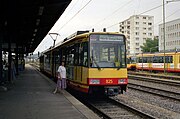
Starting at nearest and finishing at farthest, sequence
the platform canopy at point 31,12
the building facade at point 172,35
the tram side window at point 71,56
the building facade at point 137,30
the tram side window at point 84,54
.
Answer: the tram side window at point 84,54, the tram side window at point 71,56, the platform canopy at point 31,12, the building facade at point 172,35, the building facade at point 137,30

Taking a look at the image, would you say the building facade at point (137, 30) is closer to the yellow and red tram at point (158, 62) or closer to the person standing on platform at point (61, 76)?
the yellow and red tram at point (158, 62)

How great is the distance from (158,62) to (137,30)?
8454 cm

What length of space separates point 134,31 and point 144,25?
20.8ft

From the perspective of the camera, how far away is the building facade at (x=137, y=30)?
399ft

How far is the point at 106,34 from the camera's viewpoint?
12.6 m

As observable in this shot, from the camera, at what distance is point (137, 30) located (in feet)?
404

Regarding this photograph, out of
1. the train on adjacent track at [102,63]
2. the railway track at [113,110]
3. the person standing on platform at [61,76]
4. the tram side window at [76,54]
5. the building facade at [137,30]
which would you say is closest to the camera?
the railway track at [113,110]

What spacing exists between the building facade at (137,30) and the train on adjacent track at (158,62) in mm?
72302

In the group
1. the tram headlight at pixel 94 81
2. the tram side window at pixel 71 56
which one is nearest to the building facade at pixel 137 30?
the tram side window at pixel 71 56

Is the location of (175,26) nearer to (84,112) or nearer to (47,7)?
(47,7)

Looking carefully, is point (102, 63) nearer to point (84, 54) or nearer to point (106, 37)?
point (84, 54)

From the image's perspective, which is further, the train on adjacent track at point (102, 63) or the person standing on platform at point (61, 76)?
the person standing on platform at point (61, 76)

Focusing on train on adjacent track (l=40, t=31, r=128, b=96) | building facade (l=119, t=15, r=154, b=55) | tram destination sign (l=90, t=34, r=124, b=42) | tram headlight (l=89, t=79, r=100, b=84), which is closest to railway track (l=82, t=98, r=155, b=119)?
train on adjacent track (l=40, t=31, r=128, b=96)

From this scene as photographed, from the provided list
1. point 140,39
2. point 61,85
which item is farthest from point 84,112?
point 140,39
